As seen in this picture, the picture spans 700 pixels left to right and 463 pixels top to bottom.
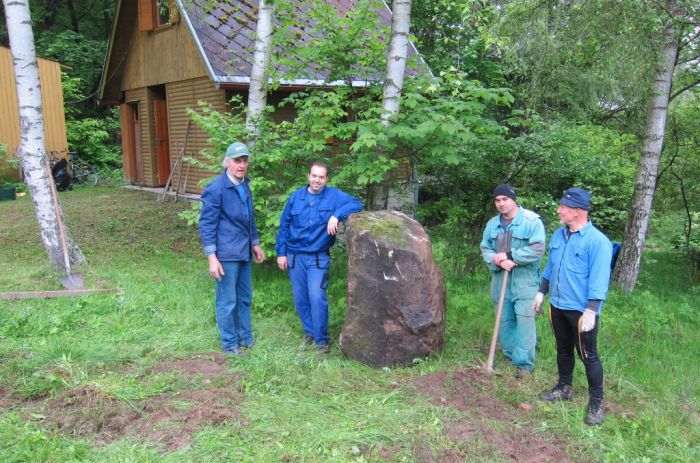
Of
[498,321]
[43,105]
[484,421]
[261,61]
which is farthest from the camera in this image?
[43,105]

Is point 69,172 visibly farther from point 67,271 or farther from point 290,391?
point 290,391

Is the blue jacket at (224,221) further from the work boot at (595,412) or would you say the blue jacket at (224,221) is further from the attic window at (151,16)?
the attic window at (151,16)

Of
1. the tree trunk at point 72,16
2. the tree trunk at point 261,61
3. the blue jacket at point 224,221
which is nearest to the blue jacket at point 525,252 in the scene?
the blue jacket at point 224,221

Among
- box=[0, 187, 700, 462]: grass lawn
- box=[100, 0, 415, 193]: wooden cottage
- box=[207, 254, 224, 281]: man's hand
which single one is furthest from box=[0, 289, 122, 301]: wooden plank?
box=[100, 0, 415, 193]: wooden cottage

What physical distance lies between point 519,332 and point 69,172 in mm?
16990

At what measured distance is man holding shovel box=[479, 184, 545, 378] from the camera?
14.4 feet

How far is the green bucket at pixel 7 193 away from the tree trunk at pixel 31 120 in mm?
9386

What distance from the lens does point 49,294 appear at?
20.6ft

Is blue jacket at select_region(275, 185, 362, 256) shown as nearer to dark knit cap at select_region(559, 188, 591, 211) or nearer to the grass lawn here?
the grass lawn

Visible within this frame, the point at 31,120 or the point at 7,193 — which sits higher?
the point at 31,120

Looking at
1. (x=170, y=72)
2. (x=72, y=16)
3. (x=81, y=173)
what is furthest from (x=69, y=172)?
(x=72, y=16)

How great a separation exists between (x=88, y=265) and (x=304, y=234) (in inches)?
161

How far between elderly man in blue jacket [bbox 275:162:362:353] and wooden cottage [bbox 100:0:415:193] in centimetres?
606

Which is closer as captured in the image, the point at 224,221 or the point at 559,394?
the point at 559,394
